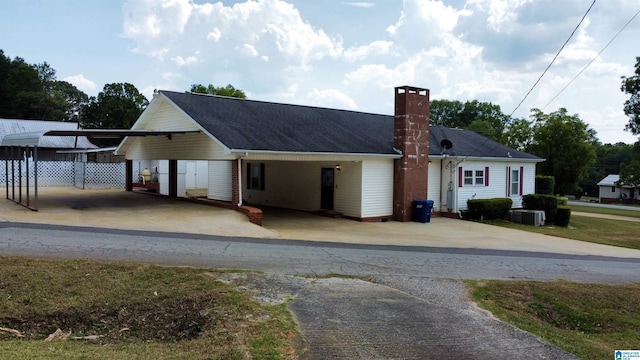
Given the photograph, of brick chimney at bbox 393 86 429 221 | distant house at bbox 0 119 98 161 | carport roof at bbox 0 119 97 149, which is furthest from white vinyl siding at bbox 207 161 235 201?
distant house at bbox 0 119 98 161

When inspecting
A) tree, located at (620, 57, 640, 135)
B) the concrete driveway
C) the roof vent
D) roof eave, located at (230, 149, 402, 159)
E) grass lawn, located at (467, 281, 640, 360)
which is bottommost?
grass lawn, located at (467, 281, 640, 360)

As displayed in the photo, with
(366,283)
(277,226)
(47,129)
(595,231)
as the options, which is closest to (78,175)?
(47,129)

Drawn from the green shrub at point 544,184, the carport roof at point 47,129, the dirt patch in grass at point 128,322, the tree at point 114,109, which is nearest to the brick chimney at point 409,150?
the green shrub at point 544,184

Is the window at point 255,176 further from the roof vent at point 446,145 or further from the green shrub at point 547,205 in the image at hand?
the green shrub at point 547,205

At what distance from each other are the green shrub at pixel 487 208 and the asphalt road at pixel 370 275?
852 cm

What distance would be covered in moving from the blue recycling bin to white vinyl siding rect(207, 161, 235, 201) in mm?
9211

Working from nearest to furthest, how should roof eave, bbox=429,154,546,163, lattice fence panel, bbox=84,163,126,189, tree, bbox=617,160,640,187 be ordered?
roof eave, bbox=429,154,546,163 < lattice fence panel, bbox=84,163,126,189 < tree, bbox=617,160,640,187

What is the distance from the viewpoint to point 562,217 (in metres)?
24.2

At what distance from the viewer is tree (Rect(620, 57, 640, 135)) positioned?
130 feet

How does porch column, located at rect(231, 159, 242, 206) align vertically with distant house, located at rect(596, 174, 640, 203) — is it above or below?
above

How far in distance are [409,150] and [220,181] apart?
9.99m

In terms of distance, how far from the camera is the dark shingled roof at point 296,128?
665 inches

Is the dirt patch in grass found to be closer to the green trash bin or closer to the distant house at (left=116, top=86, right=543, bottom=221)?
the distant house at (left=116, top=86, right=543, bottom=221)

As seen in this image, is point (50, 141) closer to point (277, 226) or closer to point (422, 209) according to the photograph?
point (277, 226)
